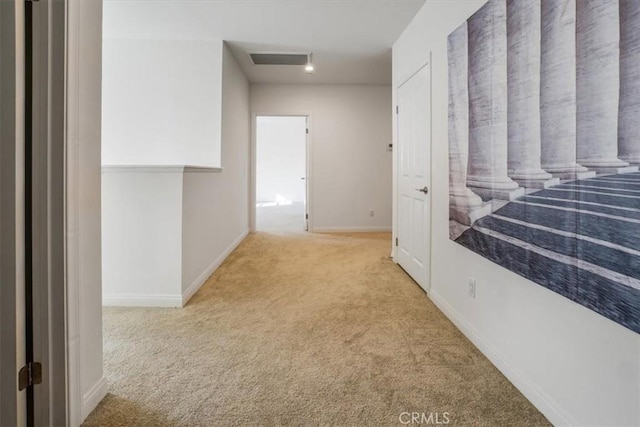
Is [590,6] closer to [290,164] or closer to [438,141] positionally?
[438,141]

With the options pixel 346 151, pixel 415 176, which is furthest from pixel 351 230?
pixel 415 176

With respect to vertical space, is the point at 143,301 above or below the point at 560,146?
below

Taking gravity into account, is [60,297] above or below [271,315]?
above

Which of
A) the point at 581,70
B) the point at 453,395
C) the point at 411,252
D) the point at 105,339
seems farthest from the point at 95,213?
the point at 411,252

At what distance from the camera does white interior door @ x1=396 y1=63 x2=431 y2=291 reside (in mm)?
2699

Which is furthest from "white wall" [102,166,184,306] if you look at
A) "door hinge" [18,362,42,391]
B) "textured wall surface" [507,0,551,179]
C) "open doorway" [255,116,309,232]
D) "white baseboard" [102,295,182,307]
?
"open doorway" [255,116,309,232]

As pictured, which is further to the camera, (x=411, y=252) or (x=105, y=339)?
(x=411, y=252)

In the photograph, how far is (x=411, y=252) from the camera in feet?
10.2

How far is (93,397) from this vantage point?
1369mm

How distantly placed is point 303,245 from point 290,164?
618 centimetres

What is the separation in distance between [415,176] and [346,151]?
2.69 metres

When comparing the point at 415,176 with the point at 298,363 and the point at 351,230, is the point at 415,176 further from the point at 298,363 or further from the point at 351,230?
the point at 351,230

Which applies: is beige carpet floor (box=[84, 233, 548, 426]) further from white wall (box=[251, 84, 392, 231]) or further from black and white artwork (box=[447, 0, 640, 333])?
white wall (box=[251, 84, 392, 231])

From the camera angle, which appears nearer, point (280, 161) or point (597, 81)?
point (597, 81)
